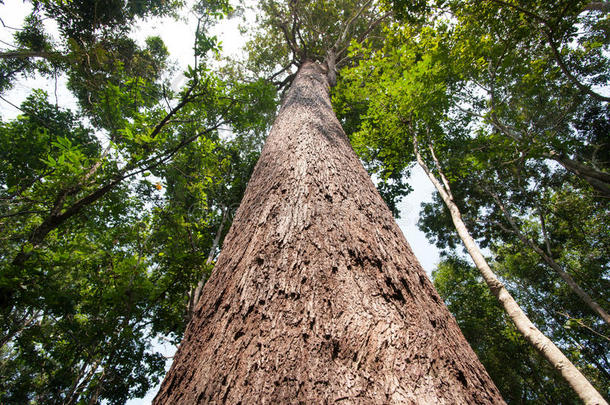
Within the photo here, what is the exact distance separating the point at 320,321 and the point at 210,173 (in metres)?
5.69

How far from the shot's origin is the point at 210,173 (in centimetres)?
580

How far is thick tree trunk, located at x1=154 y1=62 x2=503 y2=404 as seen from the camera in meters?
0.64

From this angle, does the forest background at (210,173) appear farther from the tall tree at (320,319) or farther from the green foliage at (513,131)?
the tall tree at (320,319)

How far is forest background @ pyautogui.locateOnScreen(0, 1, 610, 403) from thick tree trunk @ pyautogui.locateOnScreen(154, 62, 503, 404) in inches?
122

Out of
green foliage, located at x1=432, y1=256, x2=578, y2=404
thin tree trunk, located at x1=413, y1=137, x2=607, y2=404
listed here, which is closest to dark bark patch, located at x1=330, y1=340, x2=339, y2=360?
thin tree trunk, located at x1=413, y1=137, x2=607, y2=404

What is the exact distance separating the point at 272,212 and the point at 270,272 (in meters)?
0.40

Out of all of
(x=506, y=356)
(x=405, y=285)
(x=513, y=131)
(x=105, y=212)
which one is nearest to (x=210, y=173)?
(x=105, y=212)

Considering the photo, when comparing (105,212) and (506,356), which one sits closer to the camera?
(105,212)

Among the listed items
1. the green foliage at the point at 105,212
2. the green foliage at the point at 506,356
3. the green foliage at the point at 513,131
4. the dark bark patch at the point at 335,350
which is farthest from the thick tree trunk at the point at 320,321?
the green foliage at the point at 506,356

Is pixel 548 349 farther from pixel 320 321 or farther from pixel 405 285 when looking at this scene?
pixel 320 321

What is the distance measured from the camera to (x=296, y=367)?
2.17 ft

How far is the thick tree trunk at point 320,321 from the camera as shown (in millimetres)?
641

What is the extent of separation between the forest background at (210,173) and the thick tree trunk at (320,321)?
3.10m

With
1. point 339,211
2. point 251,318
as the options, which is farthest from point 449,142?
point 251,318
